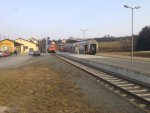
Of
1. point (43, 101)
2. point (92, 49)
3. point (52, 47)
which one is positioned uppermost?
point (52, 47)

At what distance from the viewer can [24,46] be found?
564 ft

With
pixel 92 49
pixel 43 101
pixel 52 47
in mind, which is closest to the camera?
pixel 43 101

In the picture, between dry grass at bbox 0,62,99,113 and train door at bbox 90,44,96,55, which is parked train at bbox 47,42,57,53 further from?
dry grass at bbox 0,62,99,113

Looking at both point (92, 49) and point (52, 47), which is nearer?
point (92, 49)

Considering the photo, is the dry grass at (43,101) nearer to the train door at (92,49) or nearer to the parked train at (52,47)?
the train door at (92,49)

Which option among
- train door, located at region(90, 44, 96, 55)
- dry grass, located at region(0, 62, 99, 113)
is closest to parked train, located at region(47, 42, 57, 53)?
train door, located at region(90, 44, 96, 55)

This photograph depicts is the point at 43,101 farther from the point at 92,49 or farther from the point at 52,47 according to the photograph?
the point at 52,47

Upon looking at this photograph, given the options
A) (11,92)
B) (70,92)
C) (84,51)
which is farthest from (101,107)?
(84,51)

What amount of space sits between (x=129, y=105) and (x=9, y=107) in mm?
→ 4275

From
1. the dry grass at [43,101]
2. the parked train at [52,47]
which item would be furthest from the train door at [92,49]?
the dry grass at [43,101]

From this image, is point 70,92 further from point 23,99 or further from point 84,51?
point 84,51

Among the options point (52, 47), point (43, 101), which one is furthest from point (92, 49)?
point (43, 101)

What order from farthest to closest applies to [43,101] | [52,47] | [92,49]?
[52,47]
[92,49]
[43,101]

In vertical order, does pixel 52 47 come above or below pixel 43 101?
above
